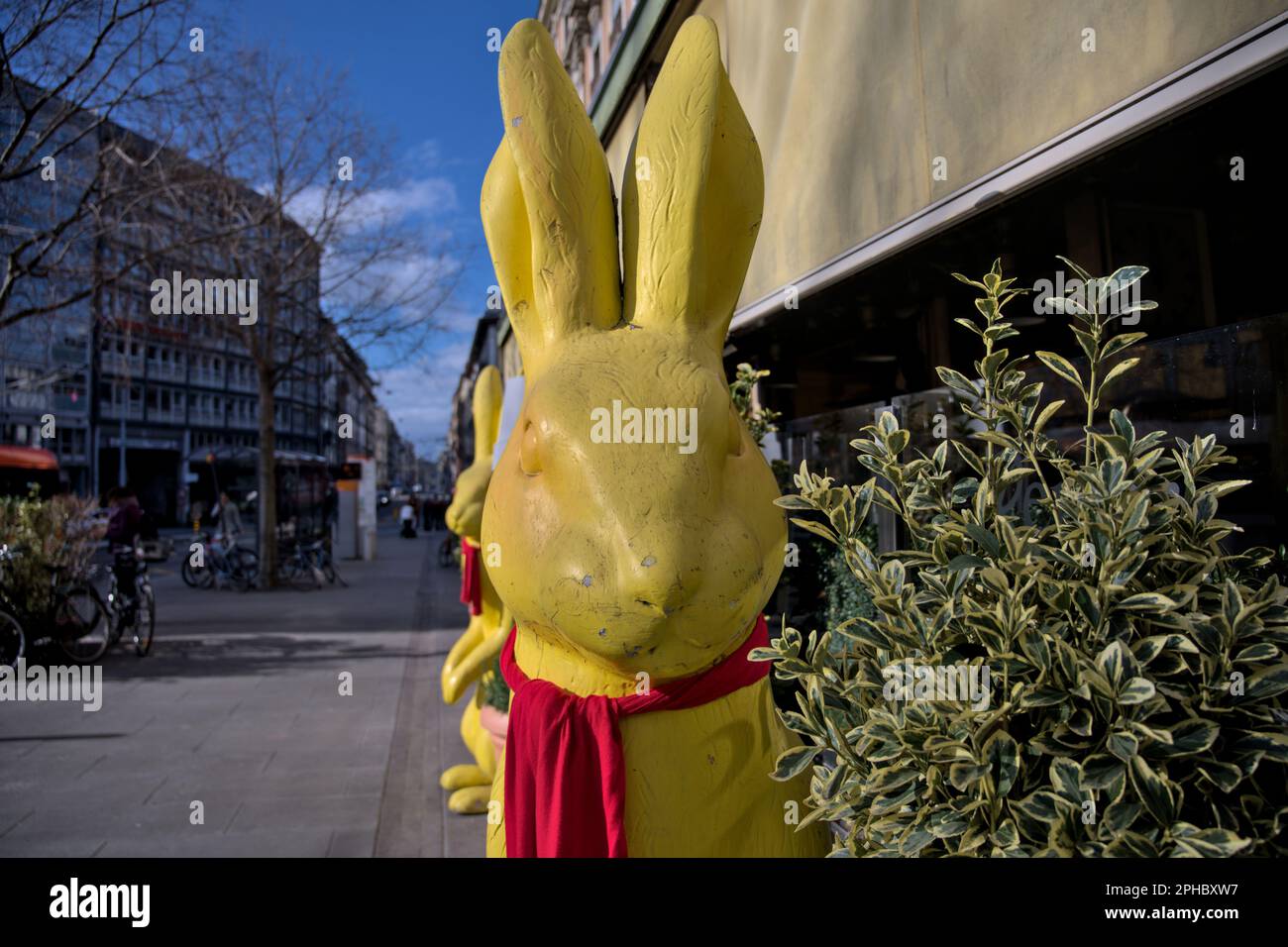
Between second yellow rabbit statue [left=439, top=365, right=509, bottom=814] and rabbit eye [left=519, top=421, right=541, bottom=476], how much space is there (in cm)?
209

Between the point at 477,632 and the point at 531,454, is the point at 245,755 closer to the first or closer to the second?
the point at 477,632

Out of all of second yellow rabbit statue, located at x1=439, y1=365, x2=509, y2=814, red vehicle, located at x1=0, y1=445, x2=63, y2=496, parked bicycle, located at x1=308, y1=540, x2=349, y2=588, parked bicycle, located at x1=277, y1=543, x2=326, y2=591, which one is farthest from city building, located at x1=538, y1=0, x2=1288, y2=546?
red vehicle, located at x1=0, y1=445, x2=63, y2=496

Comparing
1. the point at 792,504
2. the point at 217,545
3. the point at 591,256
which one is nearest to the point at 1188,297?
the point at 792,504

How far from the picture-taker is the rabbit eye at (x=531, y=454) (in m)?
1.91

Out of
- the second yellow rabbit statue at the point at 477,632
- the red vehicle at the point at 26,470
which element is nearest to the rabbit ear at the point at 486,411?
the second yellow rabbit statue at the point at 477,632

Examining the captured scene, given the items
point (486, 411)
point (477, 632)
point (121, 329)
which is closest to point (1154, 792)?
point (477, 632)

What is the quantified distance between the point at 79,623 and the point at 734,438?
9.13m

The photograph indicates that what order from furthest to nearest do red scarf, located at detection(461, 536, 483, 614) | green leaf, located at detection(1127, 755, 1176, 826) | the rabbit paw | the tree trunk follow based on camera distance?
the tree trunk < the rabbit paw < red scarf, located at detection(461, 536, 483, 614) < green leaf, located at detection(1127, 755, 1176, 826)

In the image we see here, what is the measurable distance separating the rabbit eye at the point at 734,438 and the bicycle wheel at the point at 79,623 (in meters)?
8.76

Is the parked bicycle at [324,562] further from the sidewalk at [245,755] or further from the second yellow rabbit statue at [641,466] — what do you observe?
the second yellow rabbit statue at [641,466]

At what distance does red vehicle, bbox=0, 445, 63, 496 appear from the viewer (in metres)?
20.1

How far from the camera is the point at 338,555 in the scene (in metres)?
22.7

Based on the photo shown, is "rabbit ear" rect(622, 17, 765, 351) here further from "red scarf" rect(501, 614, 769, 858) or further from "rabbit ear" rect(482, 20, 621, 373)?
"red scarf" rect(501, 614, 769, 858)
